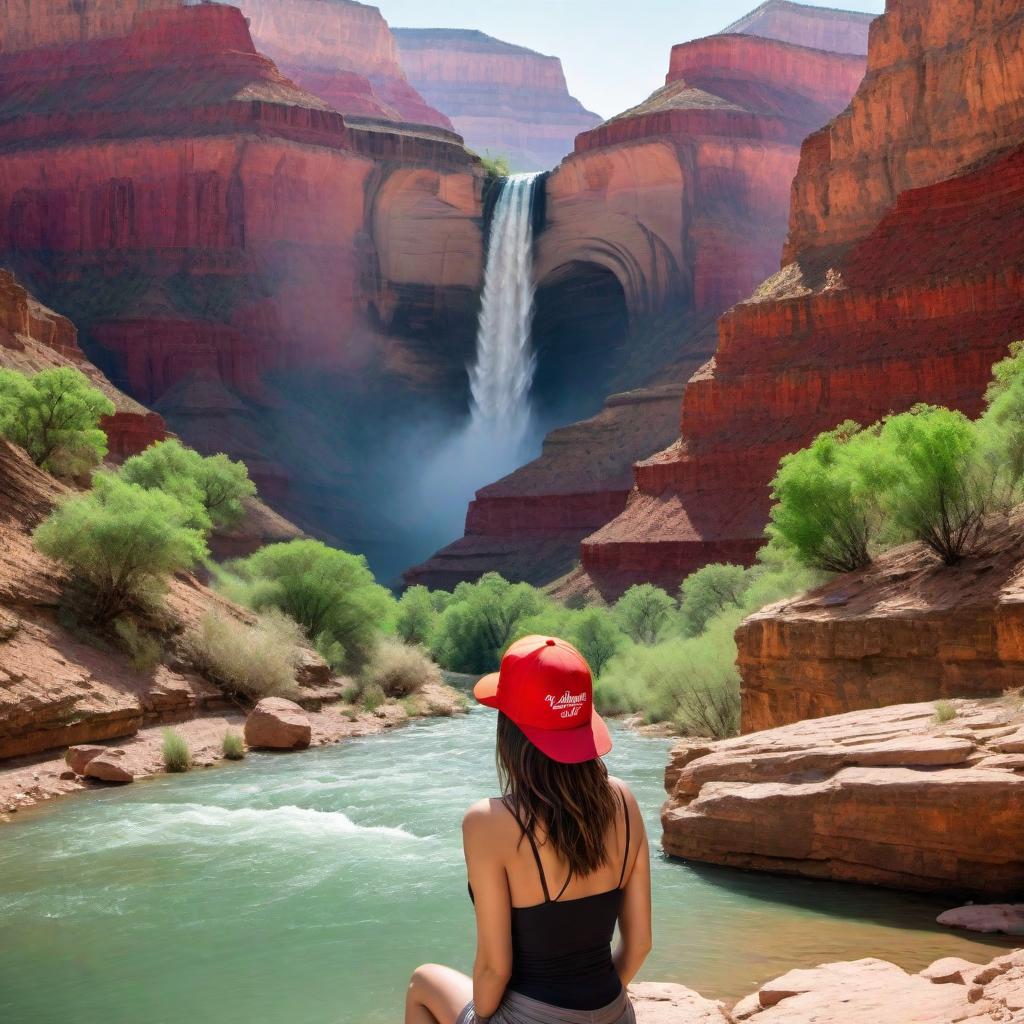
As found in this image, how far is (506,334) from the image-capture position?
90312 mm

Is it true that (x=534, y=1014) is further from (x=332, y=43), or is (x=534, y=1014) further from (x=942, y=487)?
(x=332, y=43)

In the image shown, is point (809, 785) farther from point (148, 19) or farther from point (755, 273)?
point (148, 19)

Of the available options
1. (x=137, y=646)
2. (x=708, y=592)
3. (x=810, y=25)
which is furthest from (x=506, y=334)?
(x=810, y=25)

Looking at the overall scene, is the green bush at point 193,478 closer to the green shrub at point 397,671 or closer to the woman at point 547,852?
the green shrub at point 397,671

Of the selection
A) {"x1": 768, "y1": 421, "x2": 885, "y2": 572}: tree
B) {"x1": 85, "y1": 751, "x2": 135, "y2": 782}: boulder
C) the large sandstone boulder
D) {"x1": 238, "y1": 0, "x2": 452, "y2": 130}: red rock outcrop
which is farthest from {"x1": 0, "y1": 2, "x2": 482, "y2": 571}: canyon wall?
{"x1": 768, "y1": 421, "x2": 885, "y2": 572}: tree

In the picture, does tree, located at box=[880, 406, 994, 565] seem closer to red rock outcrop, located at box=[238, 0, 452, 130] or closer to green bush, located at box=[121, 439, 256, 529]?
green bush, located at box=[121, 439, 256, 529]

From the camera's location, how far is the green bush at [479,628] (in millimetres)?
48969

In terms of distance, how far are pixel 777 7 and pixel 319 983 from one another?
7290 inches

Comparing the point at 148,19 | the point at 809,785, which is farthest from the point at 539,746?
the point at 148,19

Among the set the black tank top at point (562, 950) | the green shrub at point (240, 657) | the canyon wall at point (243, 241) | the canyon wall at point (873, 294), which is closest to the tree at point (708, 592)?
the canyon wall at point (873, 294)

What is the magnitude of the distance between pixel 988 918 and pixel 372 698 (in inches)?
875

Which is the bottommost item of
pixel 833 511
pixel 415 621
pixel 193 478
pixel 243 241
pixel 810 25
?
pixel 415 621

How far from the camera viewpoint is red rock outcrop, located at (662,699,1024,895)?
512 inches

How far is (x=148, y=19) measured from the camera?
95.1 meters
